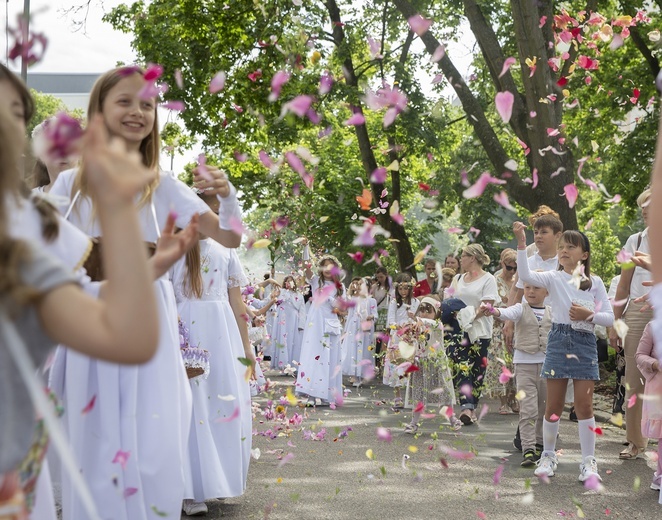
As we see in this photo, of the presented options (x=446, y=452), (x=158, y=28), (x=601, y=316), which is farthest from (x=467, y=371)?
(x=158, y=28)

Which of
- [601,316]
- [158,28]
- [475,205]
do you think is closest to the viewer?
[601,316]

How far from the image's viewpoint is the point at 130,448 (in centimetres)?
405

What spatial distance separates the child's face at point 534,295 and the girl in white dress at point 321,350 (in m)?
5.48

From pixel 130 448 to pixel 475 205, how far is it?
31357 mm

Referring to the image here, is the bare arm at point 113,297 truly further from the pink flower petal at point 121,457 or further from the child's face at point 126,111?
the child's face at point 126,111

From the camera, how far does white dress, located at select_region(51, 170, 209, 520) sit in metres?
4.05

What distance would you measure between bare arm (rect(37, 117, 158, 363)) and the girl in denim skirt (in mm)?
6498

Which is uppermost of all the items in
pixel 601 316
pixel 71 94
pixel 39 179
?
pixel 71 94

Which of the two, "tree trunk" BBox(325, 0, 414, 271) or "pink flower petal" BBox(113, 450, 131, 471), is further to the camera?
"tree trunk" BBox(325, 0, 414, 271)

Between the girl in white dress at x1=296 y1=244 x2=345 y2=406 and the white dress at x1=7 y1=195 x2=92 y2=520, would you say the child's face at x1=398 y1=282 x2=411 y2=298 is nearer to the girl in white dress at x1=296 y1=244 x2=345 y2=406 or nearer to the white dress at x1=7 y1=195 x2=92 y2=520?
the girl in white dress at x1=296 y1=244 x2=345 y2=406

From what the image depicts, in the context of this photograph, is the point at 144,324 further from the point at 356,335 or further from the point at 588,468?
the point at 356,335

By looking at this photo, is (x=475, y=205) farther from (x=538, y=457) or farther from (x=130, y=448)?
(x=130, y=448)

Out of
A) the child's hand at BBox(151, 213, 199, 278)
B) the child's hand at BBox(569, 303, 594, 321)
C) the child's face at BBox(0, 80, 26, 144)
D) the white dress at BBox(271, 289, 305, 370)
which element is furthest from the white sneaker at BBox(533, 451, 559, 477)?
the white dress at BBox(271, 289, 305, 370)

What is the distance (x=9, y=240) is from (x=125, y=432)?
2.22 meters
